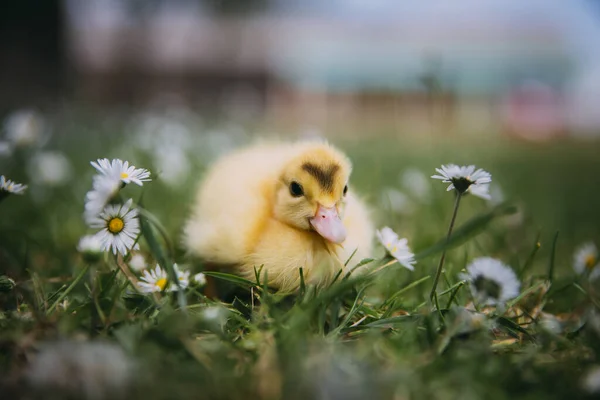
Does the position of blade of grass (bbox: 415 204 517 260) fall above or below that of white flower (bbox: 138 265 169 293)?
above

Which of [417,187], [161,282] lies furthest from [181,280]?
[417,187]

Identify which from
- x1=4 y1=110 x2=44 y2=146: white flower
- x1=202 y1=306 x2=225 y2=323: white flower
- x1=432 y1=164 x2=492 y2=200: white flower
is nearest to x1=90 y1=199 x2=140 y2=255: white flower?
x1=202 y1=306 x2=225 y2=323: white flower

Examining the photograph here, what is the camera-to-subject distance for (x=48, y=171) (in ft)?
7.21

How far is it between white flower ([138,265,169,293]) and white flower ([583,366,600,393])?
0.81 meters

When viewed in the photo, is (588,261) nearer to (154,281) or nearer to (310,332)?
(310,332)

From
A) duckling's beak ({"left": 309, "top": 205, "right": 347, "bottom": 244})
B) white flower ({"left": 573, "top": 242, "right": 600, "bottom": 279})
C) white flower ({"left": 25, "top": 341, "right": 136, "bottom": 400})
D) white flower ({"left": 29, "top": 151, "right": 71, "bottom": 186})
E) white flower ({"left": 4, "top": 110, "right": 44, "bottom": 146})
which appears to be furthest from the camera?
white flower ({"left": 29, "top": 151, "right": 71, "bottom": 186})

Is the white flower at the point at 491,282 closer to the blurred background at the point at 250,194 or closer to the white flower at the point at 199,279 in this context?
the blurred background at the point at 250,194

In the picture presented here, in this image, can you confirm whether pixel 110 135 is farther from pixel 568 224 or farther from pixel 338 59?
pixel 338 59

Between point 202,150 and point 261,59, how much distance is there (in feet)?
40.6

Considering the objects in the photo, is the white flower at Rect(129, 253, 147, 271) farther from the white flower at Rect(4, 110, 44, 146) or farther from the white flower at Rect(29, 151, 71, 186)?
the white flower at Rect(29, 151, 71, 186)

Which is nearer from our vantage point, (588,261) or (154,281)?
(154,281)

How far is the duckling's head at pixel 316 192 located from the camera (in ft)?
3.86

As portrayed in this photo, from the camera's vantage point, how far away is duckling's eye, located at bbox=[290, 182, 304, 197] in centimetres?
124

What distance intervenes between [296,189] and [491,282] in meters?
0.51
